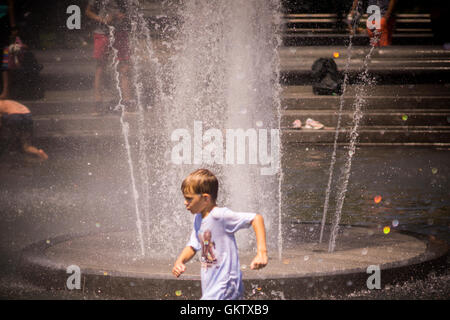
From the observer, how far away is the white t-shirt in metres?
3.95

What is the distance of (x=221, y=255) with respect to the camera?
3996mm

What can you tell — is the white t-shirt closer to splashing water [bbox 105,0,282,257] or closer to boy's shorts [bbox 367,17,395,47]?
splashing water [bbox 105,0,282,257]

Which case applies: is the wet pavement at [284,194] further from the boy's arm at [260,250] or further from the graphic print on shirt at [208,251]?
A: the boy's arm at [260,250]

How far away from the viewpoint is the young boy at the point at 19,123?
12.7 metres

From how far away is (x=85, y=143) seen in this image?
14.1 metres

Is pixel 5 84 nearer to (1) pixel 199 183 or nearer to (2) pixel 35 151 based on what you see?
(2) pixel 35 151

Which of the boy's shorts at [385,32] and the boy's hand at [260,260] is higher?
the boy's shorts at [385,32]

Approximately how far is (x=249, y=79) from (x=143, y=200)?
2.92 m

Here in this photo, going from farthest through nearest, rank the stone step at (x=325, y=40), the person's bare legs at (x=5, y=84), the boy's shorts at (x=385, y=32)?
the stone step at (x=325, y=40), the boy's shorts at (x=385, y=32), the person's bare legs at (x=5, y=84)

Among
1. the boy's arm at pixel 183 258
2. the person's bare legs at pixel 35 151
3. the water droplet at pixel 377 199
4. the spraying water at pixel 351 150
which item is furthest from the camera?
the person's bare legs at pixel 35 151

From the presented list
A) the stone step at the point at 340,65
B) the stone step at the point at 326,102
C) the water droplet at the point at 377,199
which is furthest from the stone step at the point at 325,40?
the water droplet at the point at 377,199

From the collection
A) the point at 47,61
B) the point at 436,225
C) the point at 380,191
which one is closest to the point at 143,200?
the point at 380,191

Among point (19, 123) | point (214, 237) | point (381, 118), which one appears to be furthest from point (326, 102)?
point (214, 237)

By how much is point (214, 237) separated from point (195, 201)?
0.67 feet
